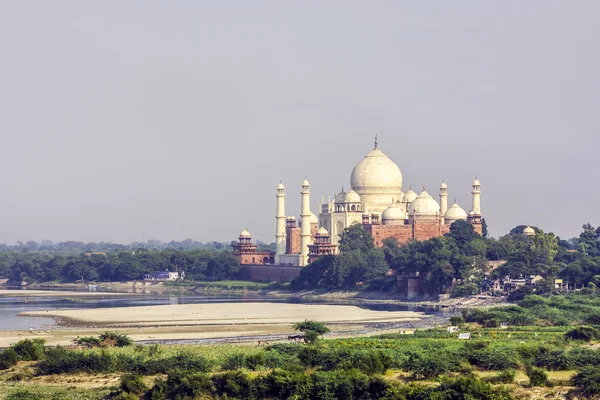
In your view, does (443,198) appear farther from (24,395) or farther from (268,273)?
(24,395)

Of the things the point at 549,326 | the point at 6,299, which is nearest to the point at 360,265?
the point at 6,299

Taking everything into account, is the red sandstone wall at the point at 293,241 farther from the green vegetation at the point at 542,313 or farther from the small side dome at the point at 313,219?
the green vegetation at the point at 542,313

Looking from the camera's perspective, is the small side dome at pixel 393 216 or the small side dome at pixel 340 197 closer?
the small side dome at pixel 393 216

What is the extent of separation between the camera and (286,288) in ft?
356

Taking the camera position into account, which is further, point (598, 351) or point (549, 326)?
point (549, 326)

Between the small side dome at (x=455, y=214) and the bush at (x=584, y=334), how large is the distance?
61.3 metres

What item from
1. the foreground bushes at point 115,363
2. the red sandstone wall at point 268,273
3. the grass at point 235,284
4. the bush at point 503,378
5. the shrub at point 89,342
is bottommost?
the bush at point 503,378

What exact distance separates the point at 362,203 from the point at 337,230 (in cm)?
374

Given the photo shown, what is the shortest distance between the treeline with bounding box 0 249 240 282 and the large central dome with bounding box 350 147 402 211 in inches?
580

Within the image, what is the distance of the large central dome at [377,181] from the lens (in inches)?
4648

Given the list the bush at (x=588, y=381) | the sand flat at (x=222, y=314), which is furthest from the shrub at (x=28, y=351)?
the sand flat at (x=222, y=314)

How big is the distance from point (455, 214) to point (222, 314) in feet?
139

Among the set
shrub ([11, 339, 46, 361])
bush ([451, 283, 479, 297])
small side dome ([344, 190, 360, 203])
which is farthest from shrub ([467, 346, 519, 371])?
small side dome ([344, 190, 360, 203])

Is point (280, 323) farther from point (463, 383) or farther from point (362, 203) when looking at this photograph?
point (362, 203)
